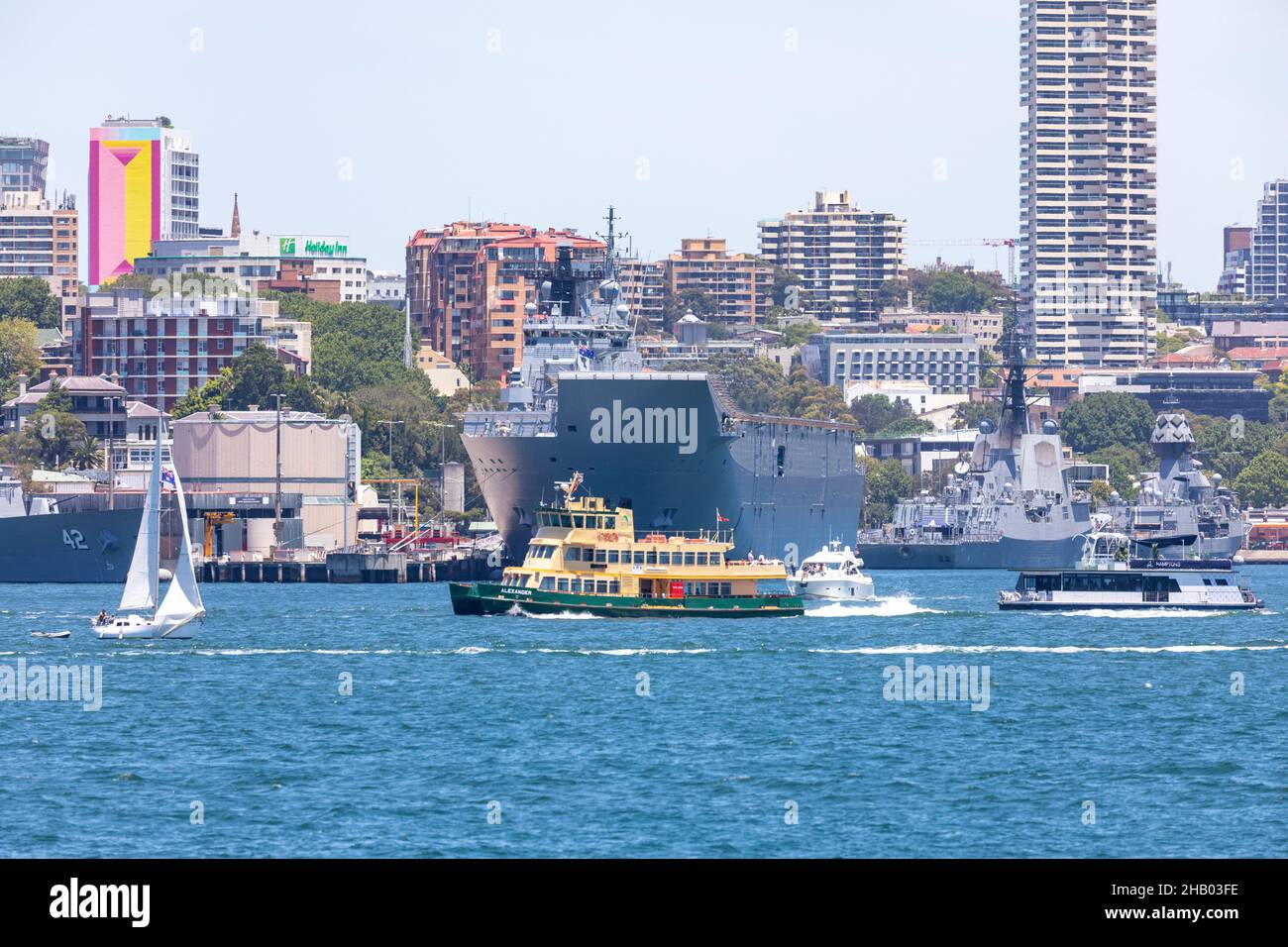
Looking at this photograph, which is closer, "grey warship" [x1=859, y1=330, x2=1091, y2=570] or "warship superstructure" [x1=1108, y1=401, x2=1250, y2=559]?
"grey warship" [x1=859, y1=330, x2=1091, y2=570]

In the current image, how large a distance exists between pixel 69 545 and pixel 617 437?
41.5 metres

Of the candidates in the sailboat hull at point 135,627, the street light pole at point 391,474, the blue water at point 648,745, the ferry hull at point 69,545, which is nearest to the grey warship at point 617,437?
the ferry hull at point 69,545

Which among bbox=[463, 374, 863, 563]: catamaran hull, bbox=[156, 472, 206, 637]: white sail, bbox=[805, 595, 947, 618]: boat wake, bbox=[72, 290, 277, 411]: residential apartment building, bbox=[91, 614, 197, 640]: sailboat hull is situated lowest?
bbox=[805, 595, 947, 618]: boat wake

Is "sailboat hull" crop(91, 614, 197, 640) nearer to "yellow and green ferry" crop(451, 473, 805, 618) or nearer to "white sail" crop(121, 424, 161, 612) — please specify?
"white sail" crop(121, 424, 161, 612)

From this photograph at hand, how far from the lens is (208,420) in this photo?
155375 millimetres

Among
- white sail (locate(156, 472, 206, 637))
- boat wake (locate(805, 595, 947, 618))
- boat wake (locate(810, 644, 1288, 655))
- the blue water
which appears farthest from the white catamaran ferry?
white sail (locate(156, 472, 206, 637))

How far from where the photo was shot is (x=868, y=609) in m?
94.3

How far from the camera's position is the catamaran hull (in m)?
109

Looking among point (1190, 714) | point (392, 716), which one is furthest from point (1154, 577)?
point (392, 716)

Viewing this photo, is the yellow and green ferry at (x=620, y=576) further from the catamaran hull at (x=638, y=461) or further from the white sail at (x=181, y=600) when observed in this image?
the catamaran hull at (x=638, y=461)

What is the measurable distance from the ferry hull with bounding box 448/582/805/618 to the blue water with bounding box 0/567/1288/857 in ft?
3.16

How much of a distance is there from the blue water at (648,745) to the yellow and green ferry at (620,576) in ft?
4.51

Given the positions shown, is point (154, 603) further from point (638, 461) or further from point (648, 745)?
point (638, 461)
